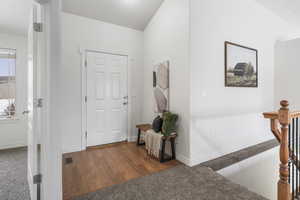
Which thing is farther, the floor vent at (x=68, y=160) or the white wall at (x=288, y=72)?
the white wall at (x=288, y=72)

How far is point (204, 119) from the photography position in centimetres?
250

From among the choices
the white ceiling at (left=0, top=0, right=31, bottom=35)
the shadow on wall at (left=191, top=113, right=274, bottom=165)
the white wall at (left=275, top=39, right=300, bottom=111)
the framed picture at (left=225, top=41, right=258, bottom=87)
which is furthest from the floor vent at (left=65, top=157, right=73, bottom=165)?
the white wall at (left=275, top=39, right=300, bottom=111)

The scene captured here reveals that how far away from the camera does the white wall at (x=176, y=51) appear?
7.82 feet

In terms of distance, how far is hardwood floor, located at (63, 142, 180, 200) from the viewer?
1.84m

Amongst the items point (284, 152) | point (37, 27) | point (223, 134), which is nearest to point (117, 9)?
point (37, 27)

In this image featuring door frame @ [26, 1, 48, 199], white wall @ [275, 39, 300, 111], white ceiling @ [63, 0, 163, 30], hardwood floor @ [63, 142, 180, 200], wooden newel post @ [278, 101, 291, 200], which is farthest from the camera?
white wall @ [275, 39, 300, 111]

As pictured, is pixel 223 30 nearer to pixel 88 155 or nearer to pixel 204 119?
pixel 204 119

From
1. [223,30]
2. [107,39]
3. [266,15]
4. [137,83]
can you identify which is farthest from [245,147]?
[107,39]

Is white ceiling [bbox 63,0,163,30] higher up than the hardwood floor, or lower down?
higher up

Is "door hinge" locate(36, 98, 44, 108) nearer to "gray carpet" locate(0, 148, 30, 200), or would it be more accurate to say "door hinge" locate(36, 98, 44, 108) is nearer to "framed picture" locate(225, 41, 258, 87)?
"gray carpet" locate(0, 148, 30, 200)

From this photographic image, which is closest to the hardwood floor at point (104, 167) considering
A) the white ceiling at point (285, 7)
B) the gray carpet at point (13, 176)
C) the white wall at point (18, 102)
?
the gray carpet at point (13, 176)

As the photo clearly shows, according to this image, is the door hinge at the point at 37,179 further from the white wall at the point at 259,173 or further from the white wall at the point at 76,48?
the white wall at the point at 259,173

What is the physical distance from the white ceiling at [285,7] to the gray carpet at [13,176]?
5.23m

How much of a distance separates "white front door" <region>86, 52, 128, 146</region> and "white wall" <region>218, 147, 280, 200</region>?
2.19 metres
